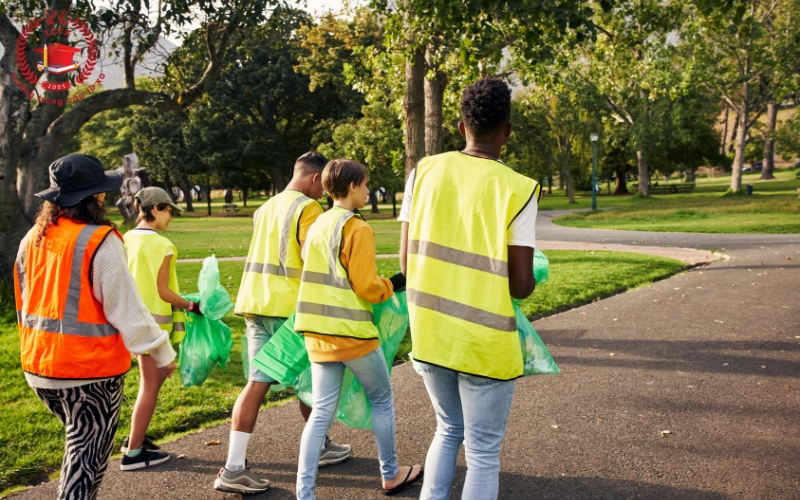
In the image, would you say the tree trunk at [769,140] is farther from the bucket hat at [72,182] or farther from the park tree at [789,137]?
the bucket hat at [72,182]

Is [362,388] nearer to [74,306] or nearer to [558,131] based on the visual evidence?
[74,306]

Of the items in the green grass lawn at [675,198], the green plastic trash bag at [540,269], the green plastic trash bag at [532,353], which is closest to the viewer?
the green plastic trash bag at [532,353]

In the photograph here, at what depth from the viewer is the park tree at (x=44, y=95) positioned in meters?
9.59

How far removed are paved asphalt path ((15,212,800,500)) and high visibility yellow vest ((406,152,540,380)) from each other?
4.54 feet

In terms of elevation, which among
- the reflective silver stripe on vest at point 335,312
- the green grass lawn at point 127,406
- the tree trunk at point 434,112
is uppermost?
the tree trunk at point 434,112

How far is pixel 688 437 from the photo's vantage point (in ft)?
14.5

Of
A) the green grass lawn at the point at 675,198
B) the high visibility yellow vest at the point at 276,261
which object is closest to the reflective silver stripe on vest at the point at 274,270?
the high visibility yellow vest at the point at 276,261

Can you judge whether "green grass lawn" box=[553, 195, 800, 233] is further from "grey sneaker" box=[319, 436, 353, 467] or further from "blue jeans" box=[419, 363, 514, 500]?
"blue jeans" box=[419, 363, 514, 500]

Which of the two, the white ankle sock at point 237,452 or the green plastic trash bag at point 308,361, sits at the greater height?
the green plastic trash bag at point 308,361

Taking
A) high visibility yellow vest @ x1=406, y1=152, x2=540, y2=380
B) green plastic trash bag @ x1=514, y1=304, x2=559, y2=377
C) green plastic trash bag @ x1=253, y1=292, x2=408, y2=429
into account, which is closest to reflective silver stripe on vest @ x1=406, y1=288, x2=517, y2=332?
high visibility yellow vest @ x1=406, y1=152, x2=540, y2=380

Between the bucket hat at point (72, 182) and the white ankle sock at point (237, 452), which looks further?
the white ankle sock at point (237, 452)

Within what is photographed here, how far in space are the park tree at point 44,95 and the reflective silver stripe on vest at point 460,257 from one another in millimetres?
7926

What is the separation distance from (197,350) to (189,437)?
0.58 meters

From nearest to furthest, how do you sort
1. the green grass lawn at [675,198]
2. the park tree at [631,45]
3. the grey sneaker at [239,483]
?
the grey sneaker at [239,483] < the park tree at [631,45] < the green grass lawn at [675,198]
